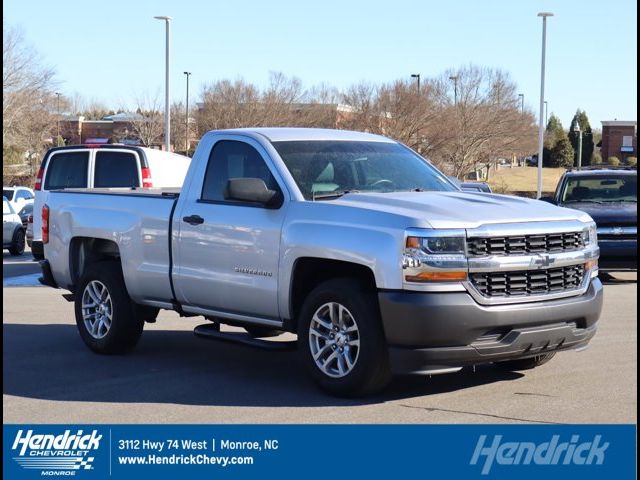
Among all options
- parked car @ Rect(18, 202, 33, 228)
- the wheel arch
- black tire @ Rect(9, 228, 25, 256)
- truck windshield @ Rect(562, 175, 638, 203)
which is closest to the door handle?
the wheel arch

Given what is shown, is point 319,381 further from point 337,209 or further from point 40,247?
point 40,247

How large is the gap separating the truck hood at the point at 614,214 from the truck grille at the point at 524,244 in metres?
8.68

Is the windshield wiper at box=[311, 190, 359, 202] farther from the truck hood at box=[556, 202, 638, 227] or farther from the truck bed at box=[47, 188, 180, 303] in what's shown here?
the truck hood at box=[556, 202, 638, 227]

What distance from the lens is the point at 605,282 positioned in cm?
1717

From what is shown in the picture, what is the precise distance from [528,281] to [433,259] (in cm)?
84

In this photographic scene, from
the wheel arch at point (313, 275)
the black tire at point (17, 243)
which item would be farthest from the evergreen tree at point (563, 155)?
the wheel arch at point (313, 275)

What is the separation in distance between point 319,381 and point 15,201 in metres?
22.5

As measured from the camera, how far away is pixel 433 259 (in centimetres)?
736

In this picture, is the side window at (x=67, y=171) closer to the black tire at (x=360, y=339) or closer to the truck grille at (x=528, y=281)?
the black tire at (x=360, y=339)

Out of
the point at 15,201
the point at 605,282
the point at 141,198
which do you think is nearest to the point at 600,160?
the point at 15,201

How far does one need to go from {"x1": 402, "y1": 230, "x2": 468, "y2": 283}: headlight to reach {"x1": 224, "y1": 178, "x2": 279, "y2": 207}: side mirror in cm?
142

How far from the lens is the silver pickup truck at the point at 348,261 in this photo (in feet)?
24.4

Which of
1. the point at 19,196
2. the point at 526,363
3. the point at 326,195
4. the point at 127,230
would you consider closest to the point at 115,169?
the point at 127,230

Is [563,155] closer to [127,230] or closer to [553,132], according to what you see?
[553,132]
